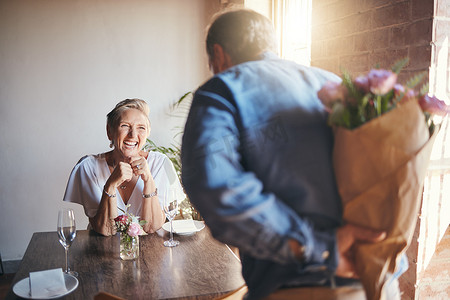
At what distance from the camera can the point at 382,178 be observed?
2.85ft

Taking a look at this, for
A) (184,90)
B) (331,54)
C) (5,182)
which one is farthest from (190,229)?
(5,182)

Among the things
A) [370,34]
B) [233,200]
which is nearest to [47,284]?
[233,200]

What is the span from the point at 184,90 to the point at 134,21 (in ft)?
2.52

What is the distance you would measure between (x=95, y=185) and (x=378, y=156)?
1.81m

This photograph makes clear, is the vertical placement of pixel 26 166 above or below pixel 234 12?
below

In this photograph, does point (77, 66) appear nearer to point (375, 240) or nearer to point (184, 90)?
point (184, 90)

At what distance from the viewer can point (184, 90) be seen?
12.7 ft

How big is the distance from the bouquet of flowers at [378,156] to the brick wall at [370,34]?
0.64m

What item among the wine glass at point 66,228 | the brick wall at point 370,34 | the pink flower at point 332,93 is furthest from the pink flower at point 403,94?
the wine glass at point 66,228

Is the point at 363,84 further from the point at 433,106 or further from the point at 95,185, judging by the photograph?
the point at 95,185

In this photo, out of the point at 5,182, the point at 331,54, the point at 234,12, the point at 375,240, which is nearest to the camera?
the point at 375,240

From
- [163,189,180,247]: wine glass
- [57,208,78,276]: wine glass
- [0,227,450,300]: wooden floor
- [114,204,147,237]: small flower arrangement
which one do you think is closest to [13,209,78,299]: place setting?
[57,208,78,276]: wine glass

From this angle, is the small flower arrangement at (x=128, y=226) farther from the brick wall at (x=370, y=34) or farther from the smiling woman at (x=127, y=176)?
the brick wall at (x=370, y=34)

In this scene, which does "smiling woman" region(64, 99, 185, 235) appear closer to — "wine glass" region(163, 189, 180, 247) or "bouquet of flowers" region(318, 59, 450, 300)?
"wine glass" region(163, 189, 180, 247)
